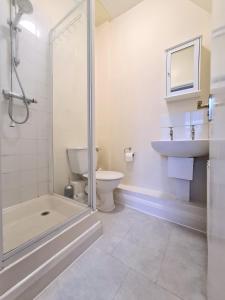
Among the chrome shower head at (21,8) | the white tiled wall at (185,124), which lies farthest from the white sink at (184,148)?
the chrome shower head at (21,8)

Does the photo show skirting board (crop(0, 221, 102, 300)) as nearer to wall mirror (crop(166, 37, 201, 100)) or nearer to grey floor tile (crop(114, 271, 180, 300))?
grey floor tile (crop(114, 271, 180, 300))

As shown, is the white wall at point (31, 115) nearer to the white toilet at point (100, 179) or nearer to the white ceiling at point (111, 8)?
the white toilet at point (100, 179)

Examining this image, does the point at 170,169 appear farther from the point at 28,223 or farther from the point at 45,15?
the point at 45,15

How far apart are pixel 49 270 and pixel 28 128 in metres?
1.18

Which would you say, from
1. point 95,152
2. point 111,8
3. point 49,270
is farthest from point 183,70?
point 49,270

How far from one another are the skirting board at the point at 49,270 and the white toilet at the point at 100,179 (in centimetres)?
52

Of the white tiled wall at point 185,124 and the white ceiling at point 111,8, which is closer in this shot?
the white tiled wall at point 185,124

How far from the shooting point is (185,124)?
1.67 meters

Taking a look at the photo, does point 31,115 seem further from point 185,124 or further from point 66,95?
point 185,124

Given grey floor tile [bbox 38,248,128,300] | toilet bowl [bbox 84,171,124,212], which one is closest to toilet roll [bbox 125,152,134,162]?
toilet bowl [bbox 84,171,124,212]

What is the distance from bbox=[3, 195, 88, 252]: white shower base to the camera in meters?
1.16

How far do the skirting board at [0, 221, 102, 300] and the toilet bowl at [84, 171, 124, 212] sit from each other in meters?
0.51

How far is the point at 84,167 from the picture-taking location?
63.5 inches

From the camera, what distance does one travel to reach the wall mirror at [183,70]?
151 centimetres
